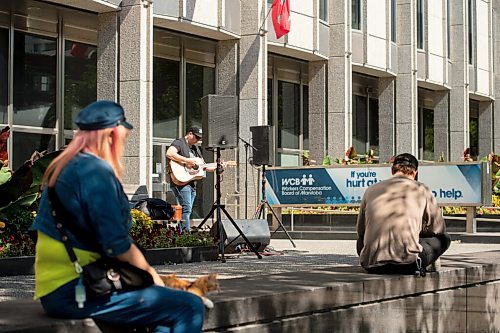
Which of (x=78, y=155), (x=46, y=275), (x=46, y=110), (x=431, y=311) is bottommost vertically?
(x=431, y=311)

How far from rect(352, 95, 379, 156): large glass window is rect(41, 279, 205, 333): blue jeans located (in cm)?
3233

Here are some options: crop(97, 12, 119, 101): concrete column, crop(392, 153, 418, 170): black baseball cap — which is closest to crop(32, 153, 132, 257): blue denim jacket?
crop(392, 153, 418, 170): black baseball cap

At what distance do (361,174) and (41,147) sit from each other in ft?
23.4

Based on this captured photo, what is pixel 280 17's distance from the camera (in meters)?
27.2

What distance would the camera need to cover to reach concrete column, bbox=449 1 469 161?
42.7 m

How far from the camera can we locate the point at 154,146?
26.2 m

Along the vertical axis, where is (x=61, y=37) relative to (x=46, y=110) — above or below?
above

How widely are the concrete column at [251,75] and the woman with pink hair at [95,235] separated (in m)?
21.8

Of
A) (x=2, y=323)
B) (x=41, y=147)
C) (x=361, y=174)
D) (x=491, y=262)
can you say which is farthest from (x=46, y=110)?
(x=2, y=323)

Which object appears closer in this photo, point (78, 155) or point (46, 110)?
point (78, 155)

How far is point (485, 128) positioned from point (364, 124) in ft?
40.7

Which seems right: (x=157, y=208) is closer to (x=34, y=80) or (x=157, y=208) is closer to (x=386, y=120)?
(x=34, y=80)

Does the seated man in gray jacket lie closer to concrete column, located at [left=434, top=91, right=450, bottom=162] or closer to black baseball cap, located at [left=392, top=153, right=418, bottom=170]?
black baseball cap, located at [left=392, top=153, right=418, bottom=170]

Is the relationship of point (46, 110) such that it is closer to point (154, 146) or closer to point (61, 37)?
point (61, 37)
